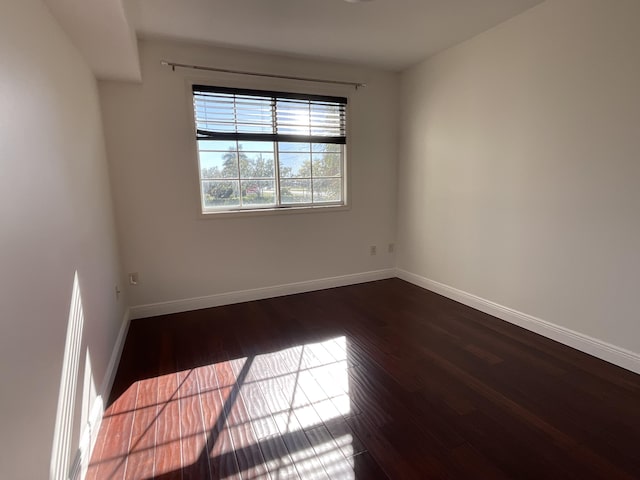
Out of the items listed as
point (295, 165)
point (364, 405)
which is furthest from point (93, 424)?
point (295, 165)

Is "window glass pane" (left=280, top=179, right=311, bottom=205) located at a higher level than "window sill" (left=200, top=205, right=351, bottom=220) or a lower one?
higher

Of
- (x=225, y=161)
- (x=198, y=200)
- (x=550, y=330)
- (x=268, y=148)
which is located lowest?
(x=550, y=330)

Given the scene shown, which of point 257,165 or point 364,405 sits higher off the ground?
point 257,165

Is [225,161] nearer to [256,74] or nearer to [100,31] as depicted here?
[256,74]

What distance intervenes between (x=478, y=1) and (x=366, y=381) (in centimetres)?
273

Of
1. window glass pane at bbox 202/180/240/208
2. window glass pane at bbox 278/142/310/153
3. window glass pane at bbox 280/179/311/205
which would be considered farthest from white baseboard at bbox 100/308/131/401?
window glass pane at bbox 278/142/310/153

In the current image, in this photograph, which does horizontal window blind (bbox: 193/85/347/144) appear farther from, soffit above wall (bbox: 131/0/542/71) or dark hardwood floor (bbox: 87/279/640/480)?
dark hardwood floor (bbox: 87/279/640/480)

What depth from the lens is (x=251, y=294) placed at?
365cm

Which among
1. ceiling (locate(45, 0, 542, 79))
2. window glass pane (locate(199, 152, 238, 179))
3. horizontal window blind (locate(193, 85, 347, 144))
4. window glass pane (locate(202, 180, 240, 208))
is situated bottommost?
window glass pane (locate(202, 180, 240, 208))

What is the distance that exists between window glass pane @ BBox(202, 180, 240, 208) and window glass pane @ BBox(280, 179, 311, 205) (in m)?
0.49

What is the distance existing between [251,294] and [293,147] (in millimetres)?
1626

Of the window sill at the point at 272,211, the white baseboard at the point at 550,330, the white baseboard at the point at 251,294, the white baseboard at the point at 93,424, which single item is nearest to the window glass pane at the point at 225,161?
the window sill at the point at 272,211

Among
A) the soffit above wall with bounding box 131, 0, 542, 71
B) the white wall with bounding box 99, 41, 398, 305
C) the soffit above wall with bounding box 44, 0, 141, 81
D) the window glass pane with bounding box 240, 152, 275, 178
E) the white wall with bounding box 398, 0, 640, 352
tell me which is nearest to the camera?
the soffit above wall with bounding box 44, 0, 141, 81

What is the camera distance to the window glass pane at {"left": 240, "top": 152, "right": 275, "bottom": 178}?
137 inches
